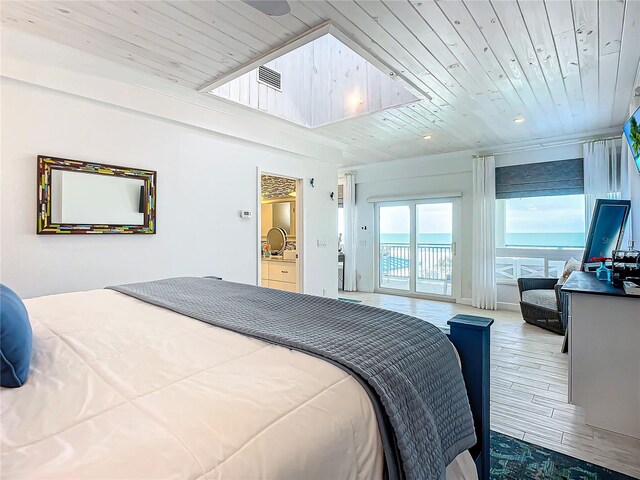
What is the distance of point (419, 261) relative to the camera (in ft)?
20.7

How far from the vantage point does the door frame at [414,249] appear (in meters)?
5.86

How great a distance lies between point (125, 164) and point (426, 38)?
2.72 m

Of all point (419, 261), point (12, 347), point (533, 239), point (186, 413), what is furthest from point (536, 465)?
point (419, 261)

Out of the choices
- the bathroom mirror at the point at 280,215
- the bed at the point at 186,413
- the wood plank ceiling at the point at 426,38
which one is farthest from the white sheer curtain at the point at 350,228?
the bed at the point at 186,413

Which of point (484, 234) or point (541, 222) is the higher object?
point (541, 222)

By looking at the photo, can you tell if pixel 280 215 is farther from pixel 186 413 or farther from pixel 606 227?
pixel 186 413

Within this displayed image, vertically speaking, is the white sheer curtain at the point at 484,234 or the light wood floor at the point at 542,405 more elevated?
the white sheer curtain at the point at 484,234

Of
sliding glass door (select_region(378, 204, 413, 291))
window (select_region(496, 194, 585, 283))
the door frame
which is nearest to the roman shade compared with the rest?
window (select_region(496, 194, 585, 283))

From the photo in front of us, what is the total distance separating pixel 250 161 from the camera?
13.6 ft

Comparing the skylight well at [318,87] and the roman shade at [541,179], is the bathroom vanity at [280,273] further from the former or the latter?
the roman shade at [541,179]

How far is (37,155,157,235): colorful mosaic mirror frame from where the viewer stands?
2559 mm

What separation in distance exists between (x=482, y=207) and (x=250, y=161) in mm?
3755

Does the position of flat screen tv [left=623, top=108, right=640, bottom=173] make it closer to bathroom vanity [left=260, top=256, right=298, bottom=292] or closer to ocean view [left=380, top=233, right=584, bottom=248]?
ocean view [left=380, top=233, right=584, bottom=248]

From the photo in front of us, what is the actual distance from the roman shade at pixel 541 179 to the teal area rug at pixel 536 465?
4.25 meters
